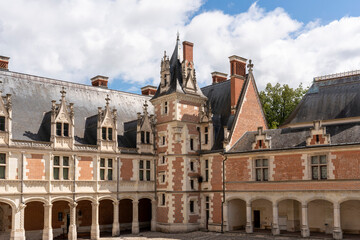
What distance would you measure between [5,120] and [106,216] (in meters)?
10.3

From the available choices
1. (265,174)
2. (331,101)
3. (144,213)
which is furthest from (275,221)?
(144,213)

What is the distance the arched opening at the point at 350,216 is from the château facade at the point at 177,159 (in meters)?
0.06

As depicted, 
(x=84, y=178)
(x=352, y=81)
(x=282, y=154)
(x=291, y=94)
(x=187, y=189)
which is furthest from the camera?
(x=291, y=94)

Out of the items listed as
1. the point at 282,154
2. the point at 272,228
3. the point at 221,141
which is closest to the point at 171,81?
the point at 221,141

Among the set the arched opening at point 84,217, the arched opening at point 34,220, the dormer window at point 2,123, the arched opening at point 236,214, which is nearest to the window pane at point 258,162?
the arched opening at point 236,214

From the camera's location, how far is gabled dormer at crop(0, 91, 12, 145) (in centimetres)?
2409

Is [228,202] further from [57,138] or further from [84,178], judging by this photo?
[57,138]

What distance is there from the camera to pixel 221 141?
1156 inches

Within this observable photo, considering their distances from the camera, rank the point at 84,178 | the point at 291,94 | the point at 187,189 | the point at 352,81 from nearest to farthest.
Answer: the point at 84,178 → the point at 187,189 → the point at 352,81 → the point at 291,94

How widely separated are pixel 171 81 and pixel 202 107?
292 cm

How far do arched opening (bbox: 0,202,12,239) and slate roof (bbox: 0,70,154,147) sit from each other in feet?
14.6

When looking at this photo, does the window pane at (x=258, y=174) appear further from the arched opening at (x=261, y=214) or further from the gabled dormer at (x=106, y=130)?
the gabled dormer at (x=106, y=130)

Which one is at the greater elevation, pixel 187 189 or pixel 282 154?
pixel 282 154

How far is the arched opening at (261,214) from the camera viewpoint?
90.9ft
